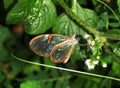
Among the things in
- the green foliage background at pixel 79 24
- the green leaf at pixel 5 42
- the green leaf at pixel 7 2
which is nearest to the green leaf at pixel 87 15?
the green foliage background at pixel 79 24

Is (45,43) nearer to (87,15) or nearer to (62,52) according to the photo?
(62,52)

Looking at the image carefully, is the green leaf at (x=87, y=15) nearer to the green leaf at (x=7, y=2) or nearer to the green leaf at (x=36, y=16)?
the green leaf at (x=36, y=16)

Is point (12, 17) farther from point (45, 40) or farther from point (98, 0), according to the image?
point (98, 0)

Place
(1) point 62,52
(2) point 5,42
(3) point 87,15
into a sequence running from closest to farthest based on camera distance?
(1) point 62,52 < (3) point 87,15 < (2) point 5,42

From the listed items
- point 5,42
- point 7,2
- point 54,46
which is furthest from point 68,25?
point 5,42

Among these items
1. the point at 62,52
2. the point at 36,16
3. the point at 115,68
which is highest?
the point at 36,16

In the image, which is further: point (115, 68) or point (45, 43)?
point (115, 68)

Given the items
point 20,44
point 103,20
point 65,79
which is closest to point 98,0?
point 103,20
